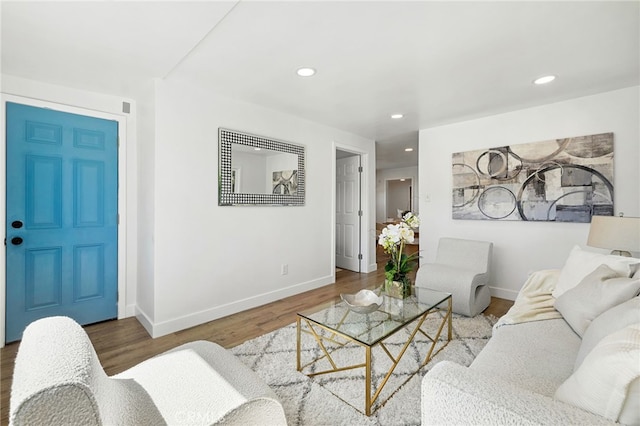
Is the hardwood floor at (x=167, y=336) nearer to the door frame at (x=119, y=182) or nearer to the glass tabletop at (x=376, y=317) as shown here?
the door frame at (x=119, y=182)

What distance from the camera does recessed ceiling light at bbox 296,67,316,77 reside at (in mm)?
2322

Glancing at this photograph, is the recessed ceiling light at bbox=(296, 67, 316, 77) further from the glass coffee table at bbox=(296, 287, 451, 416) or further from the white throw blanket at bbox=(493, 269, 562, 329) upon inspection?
the white throw blanket at bbox=(493, 269, 562, 329)

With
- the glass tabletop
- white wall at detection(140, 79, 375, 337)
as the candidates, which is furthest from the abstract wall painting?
white wall at detection(140, 79, 375, 337)

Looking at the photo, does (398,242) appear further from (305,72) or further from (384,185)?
(384,185)

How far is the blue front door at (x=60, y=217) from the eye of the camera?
2.36 m

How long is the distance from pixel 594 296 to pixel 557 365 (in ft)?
1.76

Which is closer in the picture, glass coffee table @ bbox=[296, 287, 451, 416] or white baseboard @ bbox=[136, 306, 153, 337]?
glass coffee table @ bbox=[296, 287, 451, 416]

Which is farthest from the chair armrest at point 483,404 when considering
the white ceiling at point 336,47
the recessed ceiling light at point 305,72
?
the recessed ceiling light at point 305,72

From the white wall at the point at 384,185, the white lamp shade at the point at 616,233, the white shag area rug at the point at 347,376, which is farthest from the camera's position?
the white wall at the point at 384,185

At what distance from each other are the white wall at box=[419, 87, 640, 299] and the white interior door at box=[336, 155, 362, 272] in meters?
1.10

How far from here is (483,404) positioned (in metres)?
0.76

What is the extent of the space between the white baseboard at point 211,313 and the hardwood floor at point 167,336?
0.05 metres

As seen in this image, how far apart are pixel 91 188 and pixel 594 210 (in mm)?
4949

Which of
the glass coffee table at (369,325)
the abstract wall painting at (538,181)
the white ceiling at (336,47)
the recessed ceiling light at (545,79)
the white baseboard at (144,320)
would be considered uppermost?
the recessed ceiling light at (545,79)
